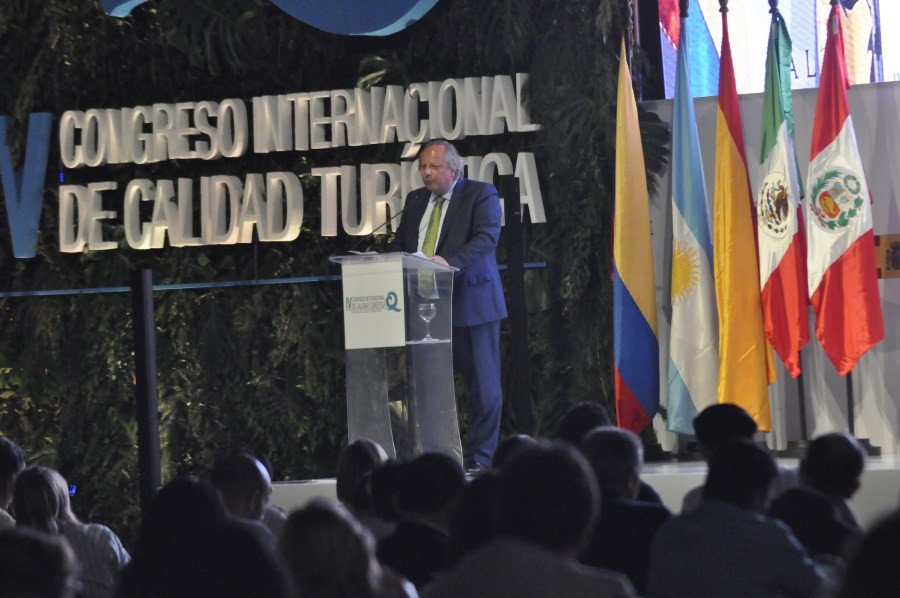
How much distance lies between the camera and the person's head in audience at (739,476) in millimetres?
2572

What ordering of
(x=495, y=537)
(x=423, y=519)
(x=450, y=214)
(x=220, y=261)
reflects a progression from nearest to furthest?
1. (x=495, y=537)
2. (x=423, y=519)
3. (x=450, y=214)
4. (x=220, y=261)

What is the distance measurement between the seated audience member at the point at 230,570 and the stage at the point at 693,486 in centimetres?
309

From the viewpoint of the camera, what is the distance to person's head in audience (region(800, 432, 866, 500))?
305cm

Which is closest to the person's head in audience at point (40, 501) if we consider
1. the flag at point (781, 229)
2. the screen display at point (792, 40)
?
the flag at point (781, 229)

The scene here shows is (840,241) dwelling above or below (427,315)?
above

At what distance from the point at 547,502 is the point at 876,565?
0.78 meters

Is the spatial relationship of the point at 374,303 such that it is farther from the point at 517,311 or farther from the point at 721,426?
the point at 721,426

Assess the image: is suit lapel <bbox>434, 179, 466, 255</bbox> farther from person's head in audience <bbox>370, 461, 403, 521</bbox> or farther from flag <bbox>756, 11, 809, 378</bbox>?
person's head in audience <bbox>370, 461, 403, 521</bbox>

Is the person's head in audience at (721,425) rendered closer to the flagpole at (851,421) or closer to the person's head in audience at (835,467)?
the person's head in audience at (835,467)

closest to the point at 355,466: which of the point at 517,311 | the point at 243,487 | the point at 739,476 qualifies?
the point at 243,487

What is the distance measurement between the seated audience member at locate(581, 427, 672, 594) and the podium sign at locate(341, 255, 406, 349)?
203cm

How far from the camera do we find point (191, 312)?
7.76 metres

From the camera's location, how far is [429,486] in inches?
115

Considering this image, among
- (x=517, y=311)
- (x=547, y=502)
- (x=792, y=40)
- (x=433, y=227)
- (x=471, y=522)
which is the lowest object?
(x=471, y=522)
